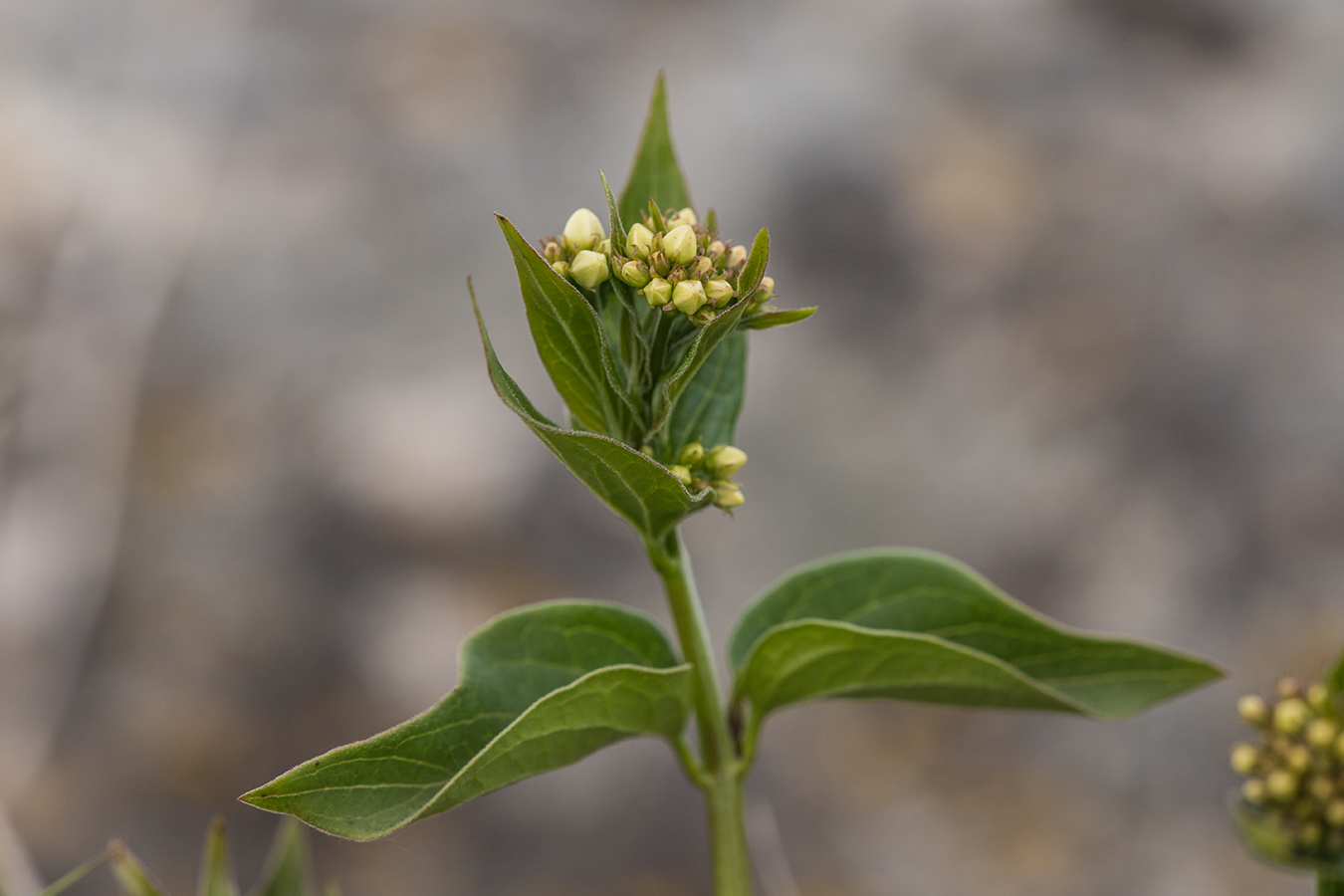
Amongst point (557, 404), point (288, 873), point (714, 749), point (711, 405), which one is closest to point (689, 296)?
point (711, 405)

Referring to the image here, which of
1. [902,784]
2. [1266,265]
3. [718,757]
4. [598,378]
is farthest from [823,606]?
[1266,265]

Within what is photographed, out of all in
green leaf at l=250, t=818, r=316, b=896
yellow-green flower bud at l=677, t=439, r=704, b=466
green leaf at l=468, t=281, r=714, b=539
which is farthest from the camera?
green leaf at l=250, t=818, r=316, b=896

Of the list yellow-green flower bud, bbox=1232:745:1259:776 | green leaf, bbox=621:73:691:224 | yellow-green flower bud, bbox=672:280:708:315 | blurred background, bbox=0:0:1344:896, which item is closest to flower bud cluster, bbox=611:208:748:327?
yellow-green flower bud, bbox=672:280:708:315

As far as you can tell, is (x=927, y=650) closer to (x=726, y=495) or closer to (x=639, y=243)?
(x=726, y=495)

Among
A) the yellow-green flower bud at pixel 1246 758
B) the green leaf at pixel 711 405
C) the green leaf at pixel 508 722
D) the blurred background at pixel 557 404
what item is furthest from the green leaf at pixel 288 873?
the blurred background at pixel 557 404

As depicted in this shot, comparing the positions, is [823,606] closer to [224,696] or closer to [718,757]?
[718,757]

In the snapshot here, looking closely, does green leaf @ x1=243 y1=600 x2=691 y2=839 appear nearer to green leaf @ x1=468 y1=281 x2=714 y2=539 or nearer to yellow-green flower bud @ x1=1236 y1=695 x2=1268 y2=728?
green leaf @ x1=468 y1=281 x2=714 y2=539
